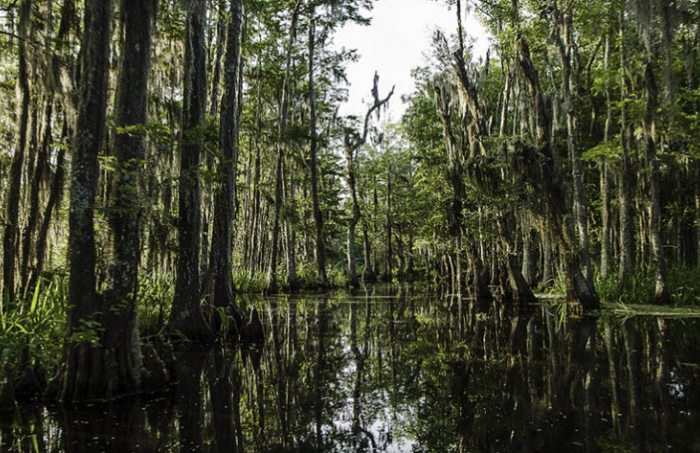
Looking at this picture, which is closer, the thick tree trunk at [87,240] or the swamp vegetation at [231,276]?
the swamp vegetation at [231,276]

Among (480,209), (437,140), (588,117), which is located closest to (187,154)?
(480,209)

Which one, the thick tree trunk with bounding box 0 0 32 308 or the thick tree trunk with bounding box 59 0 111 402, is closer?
the thick tree trunk with bounding box 59 0 111 402

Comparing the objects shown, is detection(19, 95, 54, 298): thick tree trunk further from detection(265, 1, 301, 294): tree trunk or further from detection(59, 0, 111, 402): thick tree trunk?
detection(265, 1, 301, 294): tree trunk

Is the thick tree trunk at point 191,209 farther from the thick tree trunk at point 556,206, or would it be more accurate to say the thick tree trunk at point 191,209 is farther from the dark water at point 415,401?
the thick tree trunk at point 556,206

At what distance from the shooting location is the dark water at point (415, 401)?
432 centimetres

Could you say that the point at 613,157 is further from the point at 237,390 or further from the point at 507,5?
the point at 237,390

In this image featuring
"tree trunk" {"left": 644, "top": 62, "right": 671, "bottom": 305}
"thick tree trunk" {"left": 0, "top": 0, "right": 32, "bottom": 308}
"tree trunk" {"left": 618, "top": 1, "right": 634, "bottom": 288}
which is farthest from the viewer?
"tree trunk" {"left": 618, "top": 1, "right": 634, "bottom": 288}

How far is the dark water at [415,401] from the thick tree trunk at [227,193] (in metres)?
1.61

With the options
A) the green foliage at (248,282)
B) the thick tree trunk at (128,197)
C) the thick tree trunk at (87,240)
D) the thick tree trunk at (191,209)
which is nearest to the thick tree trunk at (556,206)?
the thick tree trunk at (191,209)

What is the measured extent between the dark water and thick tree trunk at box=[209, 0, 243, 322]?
1.61 metres

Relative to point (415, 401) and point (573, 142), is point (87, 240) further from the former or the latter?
point (573, 142)

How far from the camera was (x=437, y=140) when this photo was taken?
26.5 metres

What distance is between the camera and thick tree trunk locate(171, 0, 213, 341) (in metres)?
9.16

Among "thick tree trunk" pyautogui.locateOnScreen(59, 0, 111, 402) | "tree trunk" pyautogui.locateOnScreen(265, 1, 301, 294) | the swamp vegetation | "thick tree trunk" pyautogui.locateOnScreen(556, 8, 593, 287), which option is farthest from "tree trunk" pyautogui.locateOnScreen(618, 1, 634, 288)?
"thick tree trunk" pyautogui.locateOnScreen(59, 0, 111, 402)
